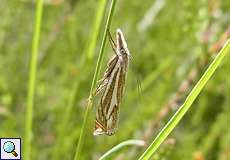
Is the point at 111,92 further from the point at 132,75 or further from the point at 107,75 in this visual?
the point at 132,75

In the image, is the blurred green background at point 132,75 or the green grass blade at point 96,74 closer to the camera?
the green grass blade at point 96,74

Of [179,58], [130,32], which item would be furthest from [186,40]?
[130,32]

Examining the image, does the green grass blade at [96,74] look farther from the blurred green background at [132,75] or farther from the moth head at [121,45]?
the blurred green background at [132,75]

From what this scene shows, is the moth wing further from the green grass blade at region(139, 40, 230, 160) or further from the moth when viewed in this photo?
the green grass blade at region(139, 40, 230, 160)

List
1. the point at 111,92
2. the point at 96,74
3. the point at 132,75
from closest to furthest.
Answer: the point at 96,74
the point at 111,92
the point at 132,75

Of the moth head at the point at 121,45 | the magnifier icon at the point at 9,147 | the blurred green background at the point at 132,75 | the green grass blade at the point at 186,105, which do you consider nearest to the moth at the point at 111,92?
the moth head at the point at 121,45

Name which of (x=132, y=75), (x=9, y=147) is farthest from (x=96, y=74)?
(x=132, y=75)

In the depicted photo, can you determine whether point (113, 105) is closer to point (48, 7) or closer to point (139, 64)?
point (139, 64)
